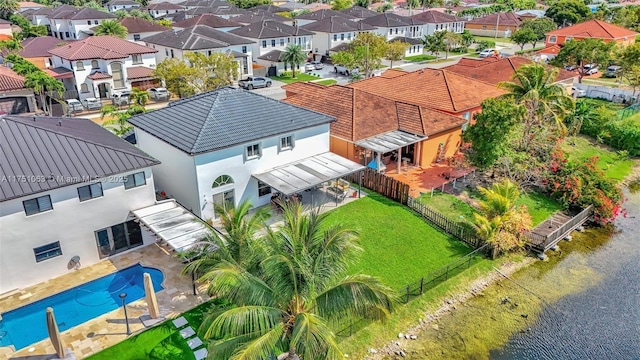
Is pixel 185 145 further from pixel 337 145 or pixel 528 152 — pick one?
pixel 528 152

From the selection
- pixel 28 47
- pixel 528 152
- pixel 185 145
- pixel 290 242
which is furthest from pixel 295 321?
pixel 28 47

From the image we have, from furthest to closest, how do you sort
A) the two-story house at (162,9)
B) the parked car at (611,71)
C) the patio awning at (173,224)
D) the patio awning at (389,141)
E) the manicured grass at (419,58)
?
the two-story house at (162,9)
the manicured grass at (419,58)
the parked car at (611,71)
the patio awning at (389,141)
the patio awning at (173,224)

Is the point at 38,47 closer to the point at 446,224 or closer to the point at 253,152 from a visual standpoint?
the point at 253,152

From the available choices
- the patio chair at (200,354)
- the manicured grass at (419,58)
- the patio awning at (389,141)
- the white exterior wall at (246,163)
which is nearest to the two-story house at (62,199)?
the white exterior wall at (246,163)

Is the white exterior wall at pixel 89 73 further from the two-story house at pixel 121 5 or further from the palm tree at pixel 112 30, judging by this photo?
the two-story house at pixel 121 5

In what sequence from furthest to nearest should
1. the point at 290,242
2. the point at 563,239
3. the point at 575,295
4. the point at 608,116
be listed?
the point at 608,116 → the point at 563,239 → the point at 575,295 → the point at 290,242

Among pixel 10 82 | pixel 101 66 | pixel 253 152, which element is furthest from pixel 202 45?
pixel 253 152

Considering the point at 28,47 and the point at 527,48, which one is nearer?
the point at 28,47
